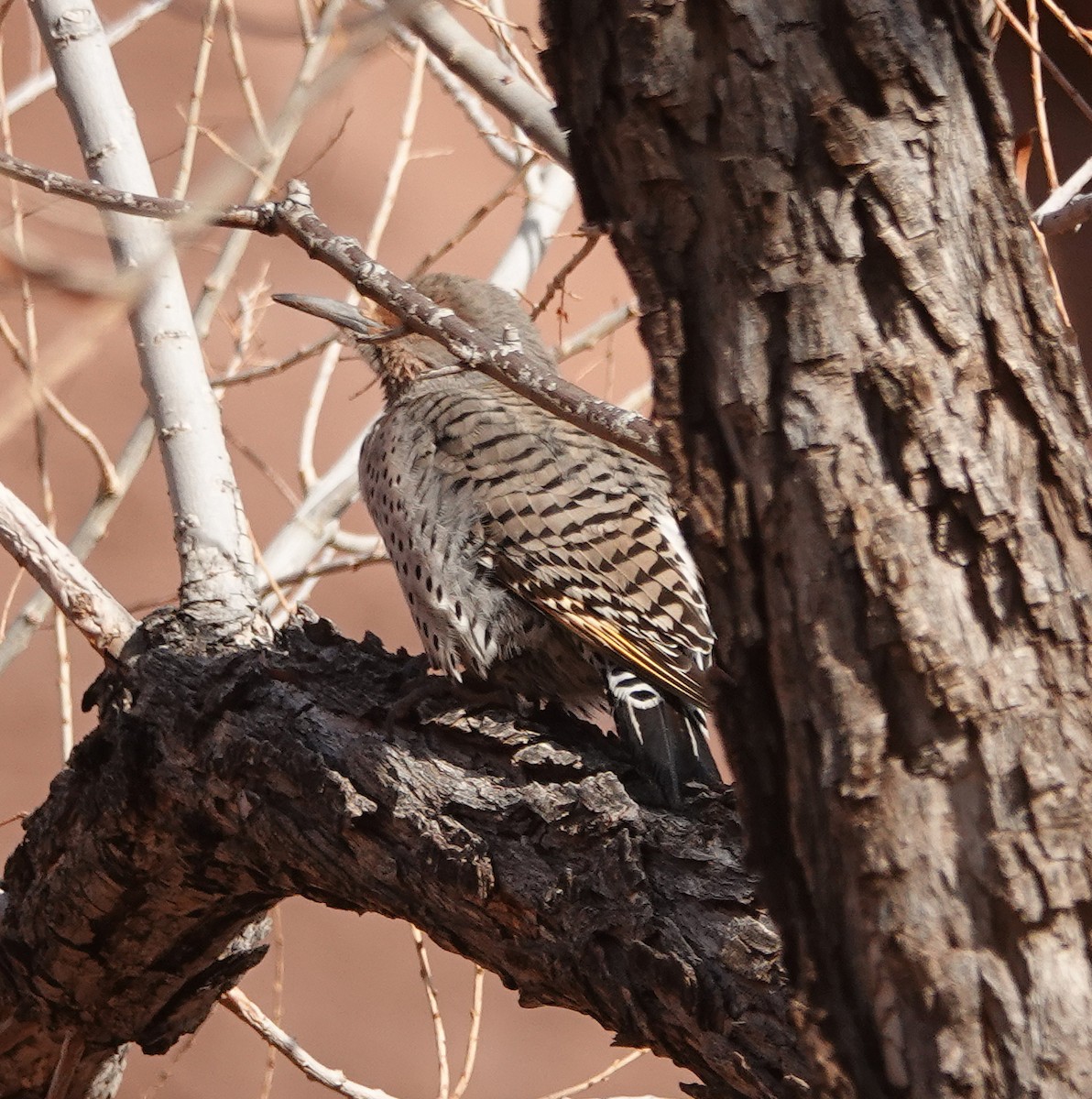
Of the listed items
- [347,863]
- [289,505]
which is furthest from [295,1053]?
[289,505]

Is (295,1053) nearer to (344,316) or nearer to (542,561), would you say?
(542,561)

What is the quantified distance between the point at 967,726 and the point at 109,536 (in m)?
5.25

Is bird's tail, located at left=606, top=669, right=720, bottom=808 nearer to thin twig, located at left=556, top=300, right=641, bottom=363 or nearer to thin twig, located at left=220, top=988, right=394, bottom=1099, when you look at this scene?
thin twig, located at left=220, top=988, right=394, bottom=1099

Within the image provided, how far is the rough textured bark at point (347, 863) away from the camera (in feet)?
5.51

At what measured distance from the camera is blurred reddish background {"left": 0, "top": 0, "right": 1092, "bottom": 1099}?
5617mm

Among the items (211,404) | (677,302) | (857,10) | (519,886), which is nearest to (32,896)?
(211,404)

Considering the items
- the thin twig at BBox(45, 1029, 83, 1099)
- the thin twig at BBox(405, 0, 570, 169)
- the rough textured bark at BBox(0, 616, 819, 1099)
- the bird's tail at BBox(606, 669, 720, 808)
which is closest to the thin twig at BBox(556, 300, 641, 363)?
the thin twig at BBox(405, 0, 570, 169)

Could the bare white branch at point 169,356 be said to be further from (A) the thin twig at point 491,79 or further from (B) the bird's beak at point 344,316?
(A) the thin twig at point 491,79

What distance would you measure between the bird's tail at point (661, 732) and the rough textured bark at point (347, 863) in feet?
0.26

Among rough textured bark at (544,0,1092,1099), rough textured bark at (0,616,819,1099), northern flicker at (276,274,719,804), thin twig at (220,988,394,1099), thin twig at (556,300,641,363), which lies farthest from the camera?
thin twig at (556,300,641,363)

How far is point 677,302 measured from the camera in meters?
1.05

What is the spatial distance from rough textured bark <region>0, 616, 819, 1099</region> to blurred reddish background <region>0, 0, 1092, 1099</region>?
9.14 ft

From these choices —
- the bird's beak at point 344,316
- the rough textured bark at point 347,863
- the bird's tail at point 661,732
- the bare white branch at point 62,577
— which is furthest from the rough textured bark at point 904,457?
the bird's beak at point 344,316

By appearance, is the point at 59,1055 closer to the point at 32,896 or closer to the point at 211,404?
the point at 32,896
